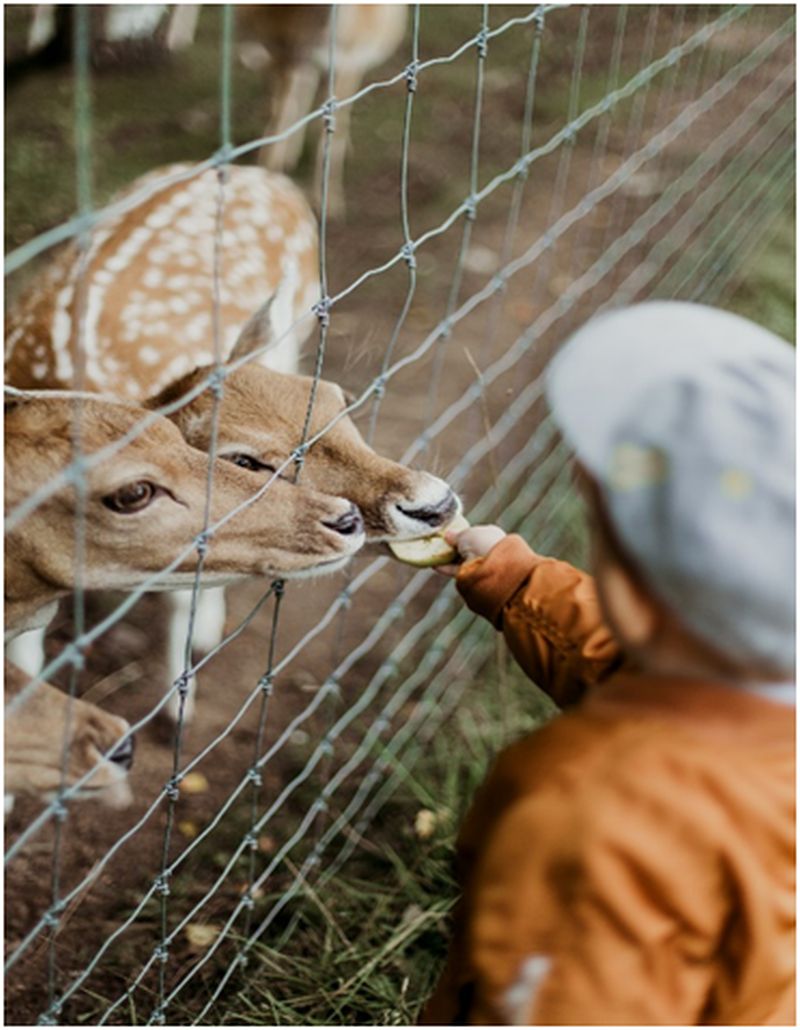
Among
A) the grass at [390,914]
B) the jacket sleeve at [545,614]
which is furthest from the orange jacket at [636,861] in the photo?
the grass at [390,914]

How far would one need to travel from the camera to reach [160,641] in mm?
3455

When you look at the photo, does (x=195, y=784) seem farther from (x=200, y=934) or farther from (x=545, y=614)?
(x=545, y=614)

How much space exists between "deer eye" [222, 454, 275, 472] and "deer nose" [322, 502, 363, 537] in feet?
0.58

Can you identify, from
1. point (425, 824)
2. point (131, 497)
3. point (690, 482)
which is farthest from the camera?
point (425, 824)

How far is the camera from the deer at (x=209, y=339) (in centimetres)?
221

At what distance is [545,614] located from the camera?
5.43ft

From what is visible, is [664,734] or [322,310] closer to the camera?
[664,734]

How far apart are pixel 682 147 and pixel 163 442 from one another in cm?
489

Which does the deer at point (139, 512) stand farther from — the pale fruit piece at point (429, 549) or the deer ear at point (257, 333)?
the deer ear at point (257, 333)

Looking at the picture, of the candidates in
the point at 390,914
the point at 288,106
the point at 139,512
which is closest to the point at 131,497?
the point at 139,512

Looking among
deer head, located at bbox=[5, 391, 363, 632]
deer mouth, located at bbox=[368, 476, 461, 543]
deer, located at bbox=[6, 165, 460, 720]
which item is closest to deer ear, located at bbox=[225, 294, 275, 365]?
deer, located at bbox=[6, 165, 460, 720]

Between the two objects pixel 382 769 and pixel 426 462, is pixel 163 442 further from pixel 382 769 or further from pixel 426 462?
pixel 426 462

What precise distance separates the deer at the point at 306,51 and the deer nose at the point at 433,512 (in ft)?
13.0

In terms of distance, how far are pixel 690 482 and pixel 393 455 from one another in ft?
10.1
